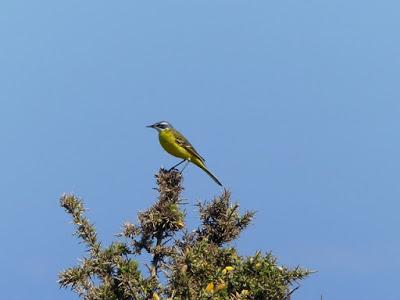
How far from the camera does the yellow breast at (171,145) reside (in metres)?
12.3

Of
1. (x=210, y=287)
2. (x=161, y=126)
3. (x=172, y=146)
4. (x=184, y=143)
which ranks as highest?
(x=161, y=126)

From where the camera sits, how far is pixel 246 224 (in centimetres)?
761

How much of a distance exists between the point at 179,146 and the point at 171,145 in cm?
14

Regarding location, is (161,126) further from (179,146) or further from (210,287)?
(210,287)

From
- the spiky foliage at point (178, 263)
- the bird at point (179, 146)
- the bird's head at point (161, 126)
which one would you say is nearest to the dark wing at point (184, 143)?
the bird at point (179, 146)

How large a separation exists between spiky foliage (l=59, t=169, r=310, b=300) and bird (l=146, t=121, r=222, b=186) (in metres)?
4.59

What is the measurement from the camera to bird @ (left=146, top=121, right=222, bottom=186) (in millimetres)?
12328

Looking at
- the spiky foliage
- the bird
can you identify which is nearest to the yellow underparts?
the bird

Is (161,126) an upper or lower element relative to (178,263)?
upper

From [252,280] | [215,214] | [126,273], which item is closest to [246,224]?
[215,214]

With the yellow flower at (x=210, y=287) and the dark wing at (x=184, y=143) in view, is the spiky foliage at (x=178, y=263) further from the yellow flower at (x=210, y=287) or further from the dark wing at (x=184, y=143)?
the dark wing at (x=184, y=143)

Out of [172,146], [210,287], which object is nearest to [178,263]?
[210,287]

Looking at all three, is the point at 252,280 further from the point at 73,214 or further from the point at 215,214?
the point at 73,214

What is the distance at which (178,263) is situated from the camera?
6.56 meters
